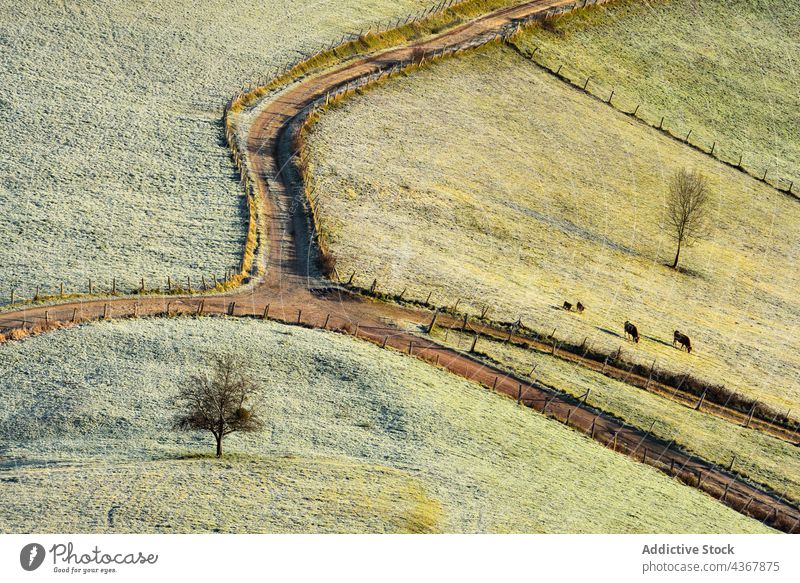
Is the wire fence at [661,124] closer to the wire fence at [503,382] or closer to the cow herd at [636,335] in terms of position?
the cow herd at [636,335]

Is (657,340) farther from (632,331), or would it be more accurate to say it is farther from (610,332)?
(610,332)

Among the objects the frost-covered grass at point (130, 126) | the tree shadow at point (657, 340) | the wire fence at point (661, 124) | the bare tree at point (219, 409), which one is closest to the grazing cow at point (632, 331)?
the tree shadow at point (657, 340)

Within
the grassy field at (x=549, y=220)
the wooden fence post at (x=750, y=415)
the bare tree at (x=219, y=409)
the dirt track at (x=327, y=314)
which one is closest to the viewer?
the bare tree at (x=219, y=409)

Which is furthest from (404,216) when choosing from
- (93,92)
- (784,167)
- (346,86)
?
(784,167)

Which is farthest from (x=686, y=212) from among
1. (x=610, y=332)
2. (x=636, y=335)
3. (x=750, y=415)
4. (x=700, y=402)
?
(x=750, y=415)
